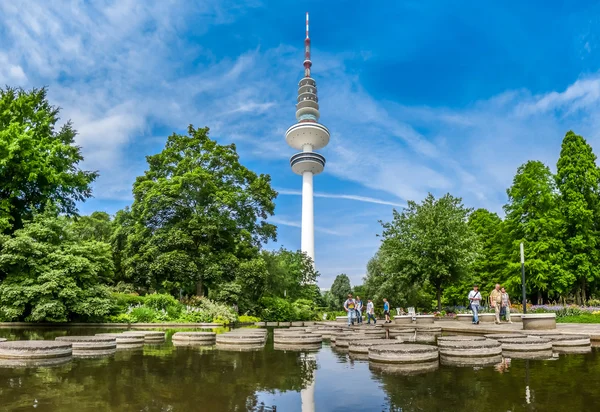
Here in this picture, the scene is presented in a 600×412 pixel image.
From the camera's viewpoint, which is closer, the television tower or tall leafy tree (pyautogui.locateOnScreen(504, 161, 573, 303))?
tall leafy tree (pyautogui.locateOnScreen(504, 161, 573, 303))

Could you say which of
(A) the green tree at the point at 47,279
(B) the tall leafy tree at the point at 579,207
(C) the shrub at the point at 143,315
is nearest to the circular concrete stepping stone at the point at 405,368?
(C) the shrub at the point at 143,315

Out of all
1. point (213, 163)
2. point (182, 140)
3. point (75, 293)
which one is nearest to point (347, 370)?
point (75, 293)

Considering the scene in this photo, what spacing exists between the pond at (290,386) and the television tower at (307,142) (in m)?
68.7

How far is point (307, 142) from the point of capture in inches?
3489

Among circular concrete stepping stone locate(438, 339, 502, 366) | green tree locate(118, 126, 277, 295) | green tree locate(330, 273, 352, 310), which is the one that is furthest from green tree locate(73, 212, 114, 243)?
green tree locate(330, 273, 352, 310)

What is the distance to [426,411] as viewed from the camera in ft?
19.7

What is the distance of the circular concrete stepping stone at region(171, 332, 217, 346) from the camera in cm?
1524

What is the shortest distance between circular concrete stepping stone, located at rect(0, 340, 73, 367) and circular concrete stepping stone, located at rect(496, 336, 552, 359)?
11.0 metres

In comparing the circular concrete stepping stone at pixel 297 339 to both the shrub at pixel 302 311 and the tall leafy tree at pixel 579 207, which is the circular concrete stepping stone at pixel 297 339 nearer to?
the shrub at pixel 302 311

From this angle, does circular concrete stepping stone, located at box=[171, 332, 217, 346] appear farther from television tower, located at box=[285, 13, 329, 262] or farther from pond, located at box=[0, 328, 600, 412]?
television tower, located at box=[285, 13, 329, 262]

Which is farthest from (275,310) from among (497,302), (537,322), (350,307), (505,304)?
(537,322)

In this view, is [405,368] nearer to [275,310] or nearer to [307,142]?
[275,310]

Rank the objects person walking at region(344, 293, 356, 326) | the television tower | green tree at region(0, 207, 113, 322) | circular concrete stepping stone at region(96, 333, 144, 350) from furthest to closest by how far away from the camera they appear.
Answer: the television tower → person walking at region(344, 293, 356, 326) → green tree at region(0, 207, 113, 322) → circular concrete stepping stone at region(96, 333, 144, 350)

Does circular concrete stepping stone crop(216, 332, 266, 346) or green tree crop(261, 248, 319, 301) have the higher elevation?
green tree crop(261, 248, 319, 301)
